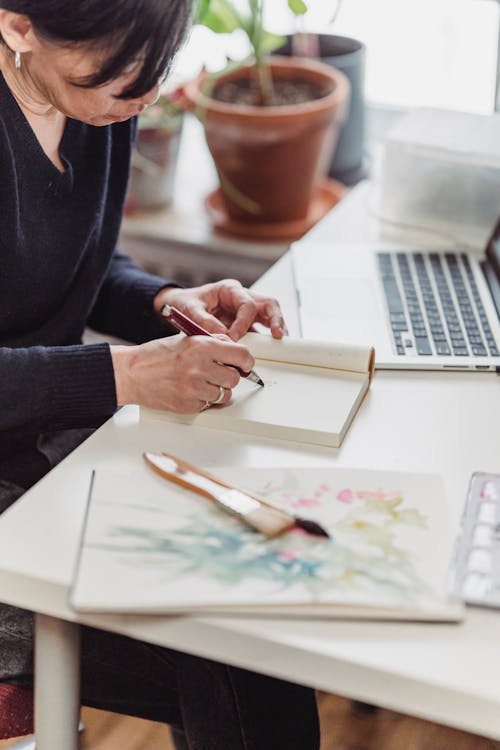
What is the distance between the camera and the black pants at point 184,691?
3.12ft

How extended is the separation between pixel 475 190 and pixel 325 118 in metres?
0.41

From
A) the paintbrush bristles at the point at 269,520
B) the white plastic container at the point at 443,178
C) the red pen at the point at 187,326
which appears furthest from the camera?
the white plastic container at the point at 443,178

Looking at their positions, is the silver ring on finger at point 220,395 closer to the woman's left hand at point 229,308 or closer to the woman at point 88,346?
the woman at point 88,346

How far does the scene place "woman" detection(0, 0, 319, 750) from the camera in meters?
0.94

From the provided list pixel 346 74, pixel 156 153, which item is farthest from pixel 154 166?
pixel 346 74

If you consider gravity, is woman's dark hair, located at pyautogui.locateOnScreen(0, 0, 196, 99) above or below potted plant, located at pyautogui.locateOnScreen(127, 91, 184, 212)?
above

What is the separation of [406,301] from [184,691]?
1.81ft

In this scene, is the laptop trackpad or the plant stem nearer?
the laptop trackpad

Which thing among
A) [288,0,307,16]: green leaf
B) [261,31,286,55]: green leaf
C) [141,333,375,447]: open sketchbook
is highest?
[288,0,307,16]: green leaf

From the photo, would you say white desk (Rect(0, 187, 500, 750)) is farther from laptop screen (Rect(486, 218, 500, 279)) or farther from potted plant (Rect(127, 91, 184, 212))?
potted plant (Rect(127, 91, 184, 212))

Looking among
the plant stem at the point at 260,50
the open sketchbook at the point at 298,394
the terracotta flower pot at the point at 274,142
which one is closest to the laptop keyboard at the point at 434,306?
the open sketchbook at the point at 298,394

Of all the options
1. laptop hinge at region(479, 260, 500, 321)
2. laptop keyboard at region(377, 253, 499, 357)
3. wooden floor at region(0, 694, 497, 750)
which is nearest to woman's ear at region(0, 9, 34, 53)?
laptop keyboard at region(377, 253, 499, 357)

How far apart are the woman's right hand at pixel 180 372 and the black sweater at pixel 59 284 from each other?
0.06 feet

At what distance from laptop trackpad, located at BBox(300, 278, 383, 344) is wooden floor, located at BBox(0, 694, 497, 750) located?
0.70m
